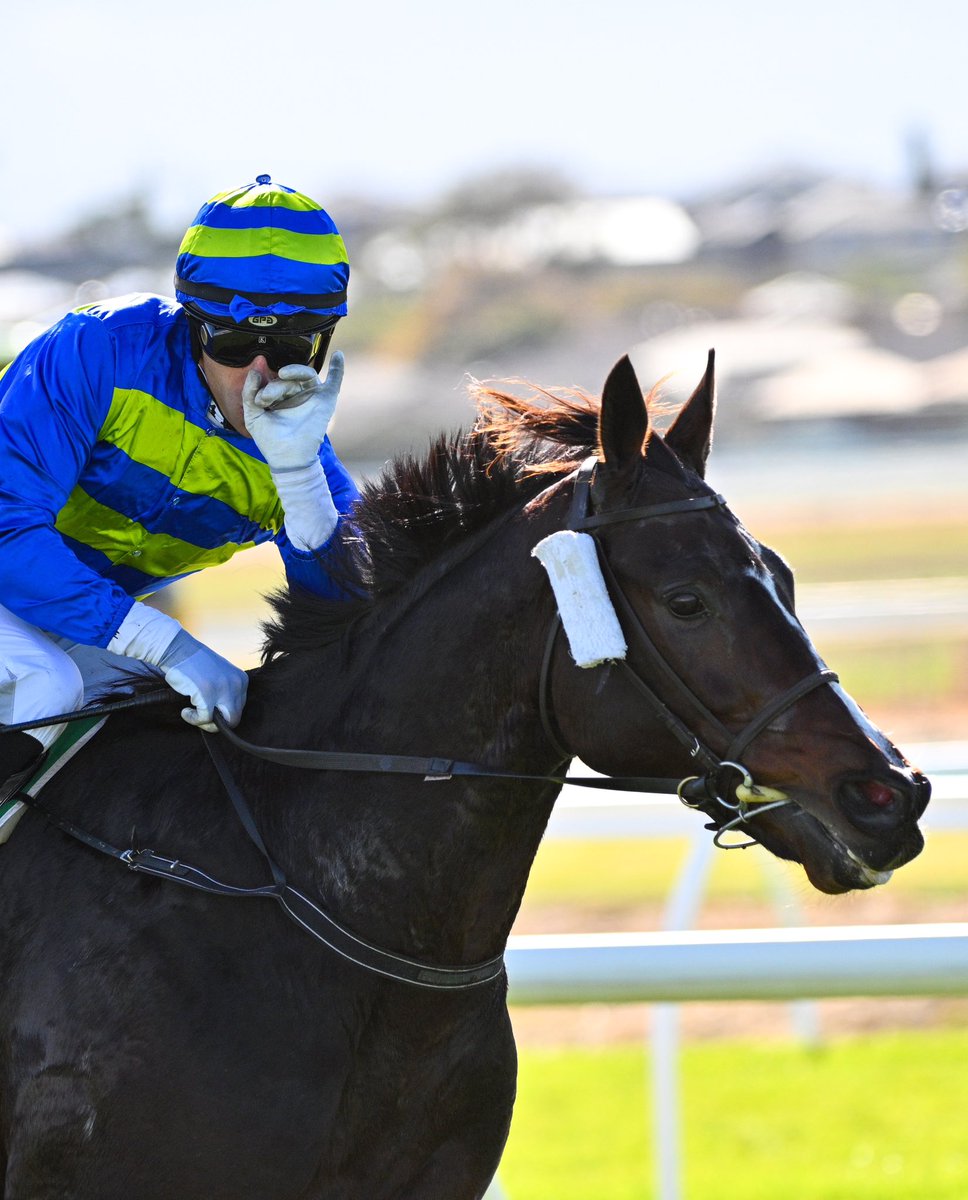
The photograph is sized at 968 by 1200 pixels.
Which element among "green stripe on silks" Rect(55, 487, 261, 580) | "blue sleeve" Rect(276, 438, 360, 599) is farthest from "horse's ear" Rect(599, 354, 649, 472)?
"green stripe on silks" Rect(55, 487, 261, 580)

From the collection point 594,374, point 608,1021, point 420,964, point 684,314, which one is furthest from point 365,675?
point 684,314

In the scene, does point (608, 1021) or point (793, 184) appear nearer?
point (608, 1021)

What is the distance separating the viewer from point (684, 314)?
52375mm

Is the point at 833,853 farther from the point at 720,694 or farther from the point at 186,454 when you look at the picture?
the point at 186,454

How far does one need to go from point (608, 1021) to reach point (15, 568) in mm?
4713

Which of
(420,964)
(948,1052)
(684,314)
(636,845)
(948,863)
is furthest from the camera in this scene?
(684,314)

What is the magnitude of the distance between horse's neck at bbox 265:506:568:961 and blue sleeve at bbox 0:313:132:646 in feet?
1.69

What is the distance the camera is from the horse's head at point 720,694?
2.28m

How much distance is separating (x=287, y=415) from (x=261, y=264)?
0.88 ft

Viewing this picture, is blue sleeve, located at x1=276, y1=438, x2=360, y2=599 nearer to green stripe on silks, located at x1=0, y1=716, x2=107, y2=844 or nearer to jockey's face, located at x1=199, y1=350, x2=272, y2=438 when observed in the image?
jockey's face, located at x1=199, y1=350, x2=272, y2=438

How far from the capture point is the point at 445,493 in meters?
2.70

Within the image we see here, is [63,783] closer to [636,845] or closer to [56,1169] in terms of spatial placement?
[56,1169]

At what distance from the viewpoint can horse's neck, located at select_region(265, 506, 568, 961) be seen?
8.27ft

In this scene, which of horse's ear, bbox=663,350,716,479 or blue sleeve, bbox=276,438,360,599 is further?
blue sleeve, bbox=276,438,360,599
